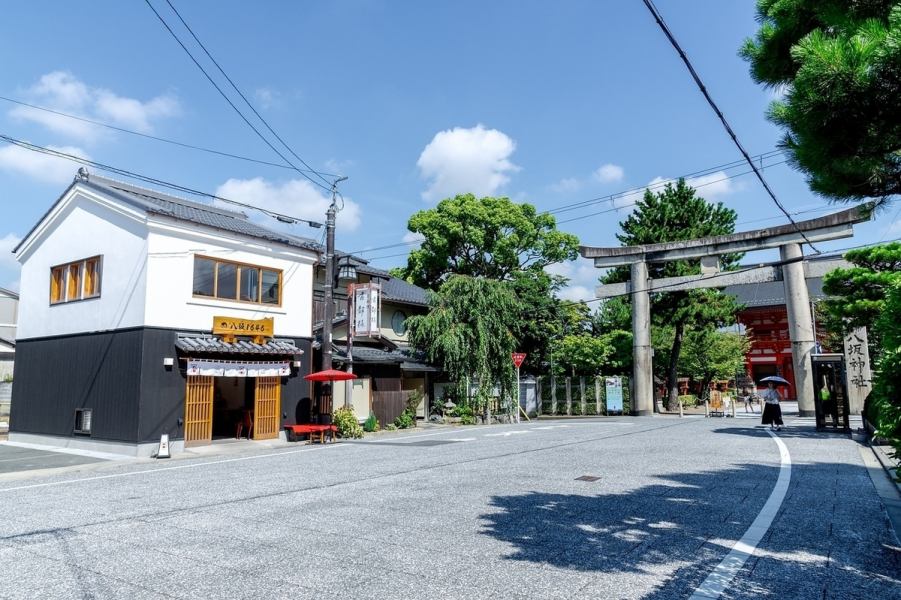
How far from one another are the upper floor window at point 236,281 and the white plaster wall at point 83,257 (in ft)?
5.44

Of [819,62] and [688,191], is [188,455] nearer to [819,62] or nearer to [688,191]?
[819,62]

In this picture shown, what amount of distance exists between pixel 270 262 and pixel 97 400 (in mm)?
6301

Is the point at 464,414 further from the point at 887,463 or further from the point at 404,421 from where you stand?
the point at 887,463

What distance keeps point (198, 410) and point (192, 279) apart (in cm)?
377

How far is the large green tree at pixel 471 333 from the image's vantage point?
23.8 metres

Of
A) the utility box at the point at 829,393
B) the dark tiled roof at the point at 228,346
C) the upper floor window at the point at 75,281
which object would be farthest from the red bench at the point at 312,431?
the utility box at the point at 829,393

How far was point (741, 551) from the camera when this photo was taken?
210 inches

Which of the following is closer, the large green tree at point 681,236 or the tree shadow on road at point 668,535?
the tree shadow on road at point 668,535

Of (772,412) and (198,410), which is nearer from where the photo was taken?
(198,410)

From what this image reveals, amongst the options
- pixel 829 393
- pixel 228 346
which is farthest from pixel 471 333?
A: pixel 829 393

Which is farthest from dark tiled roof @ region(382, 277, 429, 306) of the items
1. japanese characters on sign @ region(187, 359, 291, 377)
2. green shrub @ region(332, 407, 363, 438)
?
japanese characters on sign @ region(187, 359, 291, 377)

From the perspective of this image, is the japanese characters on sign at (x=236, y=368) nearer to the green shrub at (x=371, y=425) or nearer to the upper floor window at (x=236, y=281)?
the upper floor window at (x=236, y=281)

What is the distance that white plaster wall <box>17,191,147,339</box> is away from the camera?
15.6 metres

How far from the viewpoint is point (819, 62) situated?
4422mm
